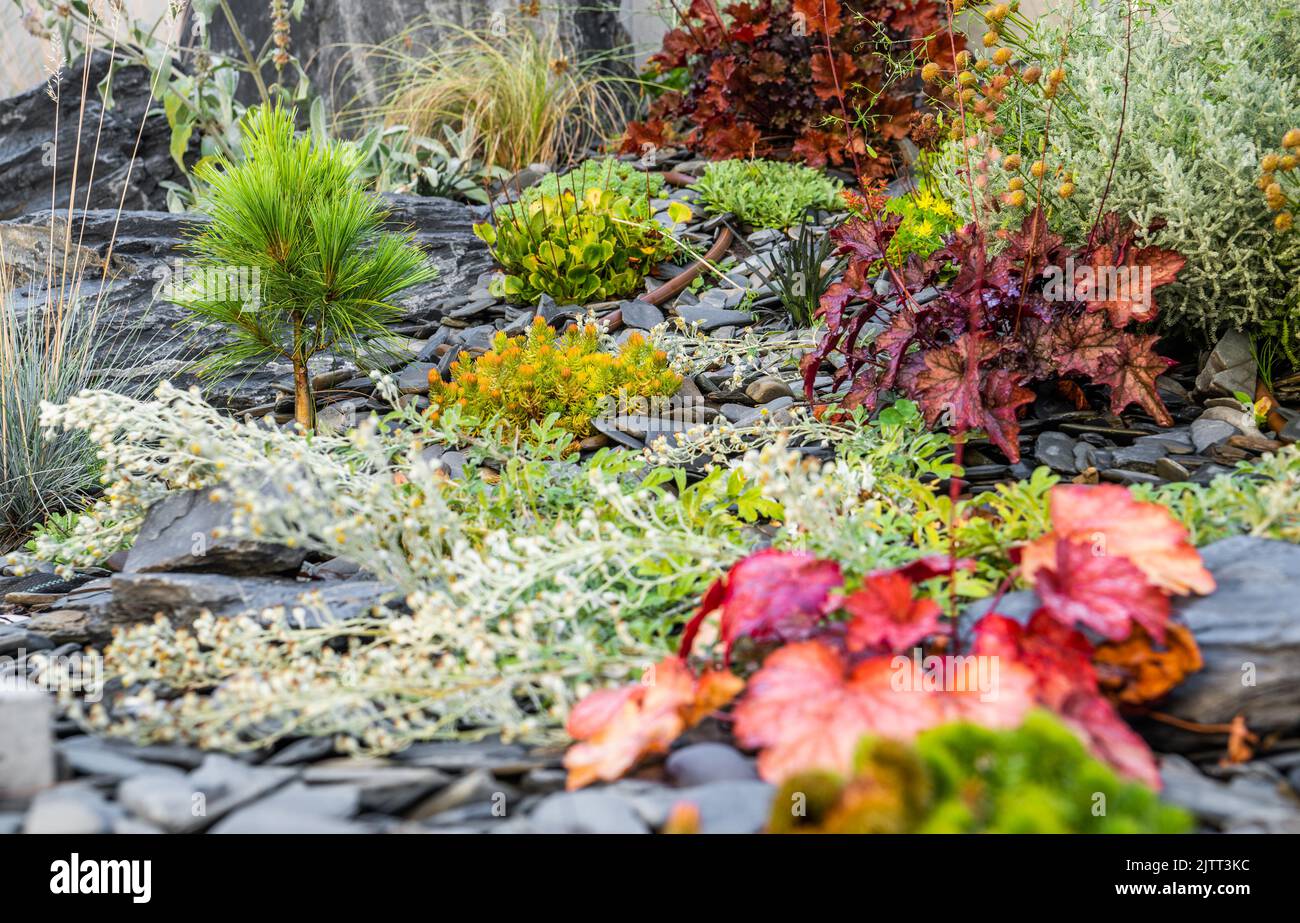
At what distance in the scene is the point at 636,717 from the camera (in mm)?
1500

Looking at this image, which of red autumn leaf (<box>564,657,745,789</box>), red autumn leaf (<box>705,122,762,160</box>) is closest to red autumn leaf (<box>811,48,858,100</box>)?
red autumn leaf (<box>705,122,762,160</box>)

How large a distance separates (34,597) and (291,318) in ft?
3.48

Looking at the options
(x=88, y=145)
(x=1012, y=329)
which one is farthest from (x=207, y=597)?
(x=88, y=145)

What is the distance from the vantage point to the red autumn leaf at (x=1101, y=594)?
150 centimetres

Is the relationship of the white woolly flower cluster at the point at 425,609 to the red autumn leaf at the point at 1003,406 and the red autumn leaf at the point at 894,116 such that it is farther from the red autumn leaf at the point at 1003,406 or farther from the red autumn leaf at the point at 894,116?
the red autumn leaf at the point at 894,116

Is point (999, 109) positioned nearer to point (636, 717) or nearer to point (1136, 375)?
point (1136, 375)

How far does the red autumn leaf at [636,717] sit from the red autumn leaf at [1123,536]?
1.80 feet

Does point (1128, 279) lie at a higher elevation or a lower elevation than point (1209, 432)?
higher

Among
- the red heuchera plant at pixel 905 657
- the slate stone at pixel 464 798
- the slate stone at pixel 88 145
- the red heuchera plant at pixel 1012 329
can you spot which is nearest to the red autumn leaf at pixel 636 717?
the red heuchera plant at pixel 905 657

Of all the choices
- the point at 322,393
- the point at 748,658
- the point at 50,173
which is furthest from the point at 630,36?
the point at 748,658

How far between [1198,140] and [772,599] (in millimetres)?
2146

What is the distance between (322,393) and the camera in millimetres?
3711
